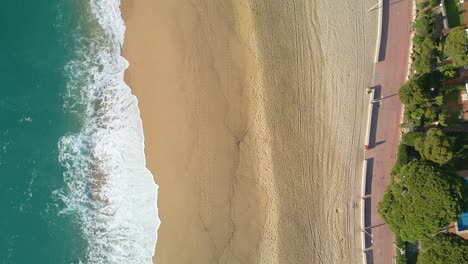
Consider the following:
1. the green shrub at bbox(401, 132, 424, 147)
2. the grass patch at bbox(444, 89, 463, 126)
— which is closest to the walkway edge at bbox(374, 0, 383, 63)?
the grass patch at bbox(444, 89, 463, 126)

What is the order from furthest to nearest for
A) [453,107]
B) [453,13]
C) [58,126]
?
[58,126] < [453,107] < [453,13]

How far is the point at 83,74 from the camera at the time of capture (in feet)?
96.3

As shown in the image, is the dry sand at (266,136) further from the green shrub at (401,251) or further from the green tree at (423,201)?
the green tree at (423,201)

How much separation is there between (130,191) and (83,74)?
791 centimetres

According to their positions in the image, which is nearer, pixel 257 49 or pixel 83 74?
pixel 257 49

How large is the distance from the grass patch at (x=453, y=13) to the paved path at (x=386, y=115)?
2.06 m

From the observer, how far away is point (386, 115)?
88.8 feet

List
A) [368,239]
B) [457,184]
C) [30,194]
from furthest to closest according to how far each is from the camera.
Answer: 1. [30,194]
2. [368,239]
3. [457,184]

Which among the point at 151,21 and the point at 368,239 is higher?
the point at 151,21

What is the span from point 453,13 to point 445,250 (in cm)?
1299

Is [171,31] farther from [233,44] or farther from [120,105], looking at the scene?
[120,105]

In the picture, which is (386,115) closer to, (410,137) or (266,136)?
(410,137)

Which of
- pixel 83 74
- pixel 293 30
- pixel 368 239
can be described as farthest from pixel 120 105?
pixel 368 239

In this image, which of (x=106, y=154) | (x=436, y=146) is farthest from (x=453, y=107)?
(x=106, y=154)
